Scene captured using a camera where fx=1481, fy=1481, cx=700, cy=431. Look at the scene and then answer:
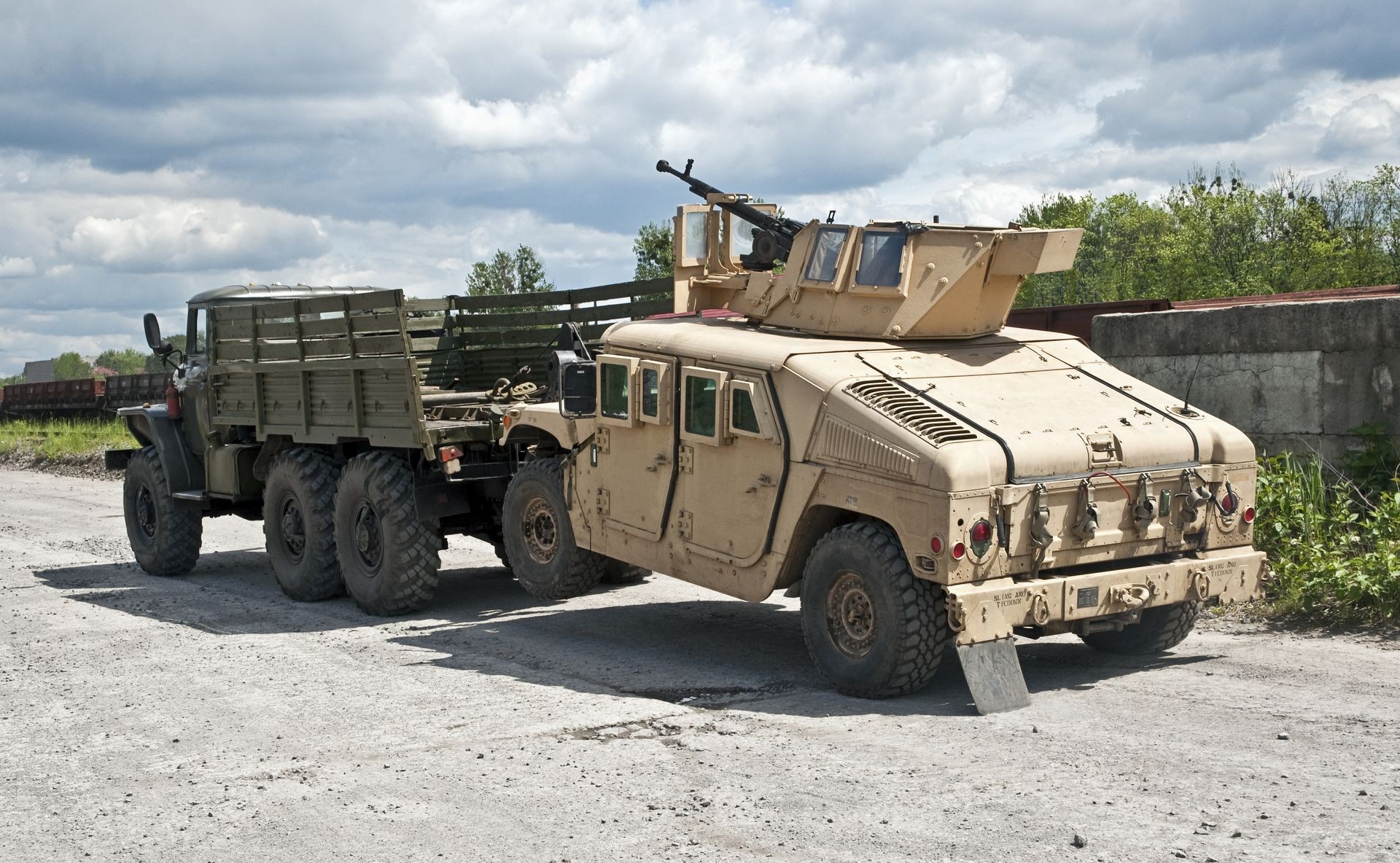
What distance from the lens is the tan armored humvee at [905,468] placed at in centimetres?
Result: 750

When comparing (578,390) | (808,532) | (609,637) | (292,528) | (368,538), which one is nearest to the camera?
(808,532)

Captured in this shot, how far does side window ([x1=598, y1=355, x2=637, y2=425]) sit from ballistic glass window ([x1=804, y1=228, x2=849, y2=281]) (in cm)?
126

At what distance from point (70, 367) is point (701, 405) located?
102 m

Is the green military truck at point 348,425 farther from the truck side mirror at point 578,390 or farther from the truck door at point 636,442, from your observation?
the truck door at point 636,442

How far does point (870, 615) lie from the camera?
7.82 metres

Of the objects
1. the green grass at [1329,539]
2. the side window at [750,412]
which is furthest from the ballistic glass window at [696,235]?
the green grass at [1329,539]

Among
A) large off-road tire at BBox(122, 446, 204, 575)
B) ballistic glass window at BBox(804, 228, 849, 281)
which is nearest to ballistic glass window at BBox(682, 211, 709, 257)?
ballistic glass window at BBox(804, 228, 849, 281)

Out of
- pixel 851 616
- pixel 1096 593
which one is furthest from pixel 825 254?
pixel 1096 593

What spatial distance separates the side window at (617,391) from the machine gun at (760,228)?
147cm

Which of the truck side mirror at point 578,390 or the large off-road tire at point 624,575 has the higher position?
the truck side mirror at point 578,390

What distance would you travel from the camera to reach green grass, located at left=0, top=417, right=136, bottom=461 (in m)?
29.2

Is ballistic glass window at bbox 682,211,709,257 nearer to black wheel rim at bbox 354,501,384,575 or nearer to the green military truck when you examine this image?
the green military truck

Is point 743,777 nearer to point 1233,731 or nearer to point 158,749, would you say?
point 1233,731

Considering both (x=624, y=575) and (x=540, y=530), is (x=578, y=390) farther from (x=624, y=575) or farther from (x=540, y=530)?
(x=624, y=575)
